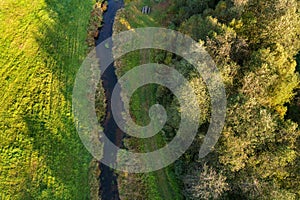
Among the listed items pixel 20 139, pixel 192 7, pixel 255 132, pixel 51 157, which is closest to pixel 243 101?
pixel 255 132

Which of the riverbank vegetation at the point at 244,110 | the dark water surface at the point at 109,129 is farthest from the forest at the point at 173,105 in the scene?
the dark water surface at the point at 109,129

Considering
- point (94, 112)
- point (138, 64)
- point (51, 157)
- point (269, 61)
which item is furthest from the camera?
point (138, 64)

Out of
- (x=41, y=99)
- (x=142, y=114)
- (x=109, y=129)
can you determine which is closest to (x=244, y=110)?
(x=142, y=114)

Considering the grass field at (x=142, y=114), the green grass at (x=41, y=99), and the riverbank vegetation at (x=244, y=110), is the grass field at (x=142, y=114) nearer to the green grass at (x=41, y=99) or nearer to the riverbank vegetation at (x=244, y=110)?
the riverbank vegetation at (x=244, y=110)

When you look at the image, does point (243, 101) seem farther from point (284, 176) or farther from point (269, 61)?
point (284, 176)

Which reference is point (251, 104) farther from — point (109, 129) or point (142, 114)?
point (109, 129)

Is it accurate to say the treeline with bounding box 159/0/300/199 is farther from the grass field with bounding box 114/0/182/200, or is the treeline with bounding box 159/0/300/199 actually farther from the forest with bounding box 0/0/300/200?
the grass field with bounding box 114/0/182/200

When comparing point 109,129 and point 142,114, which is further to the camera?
point 142,114
